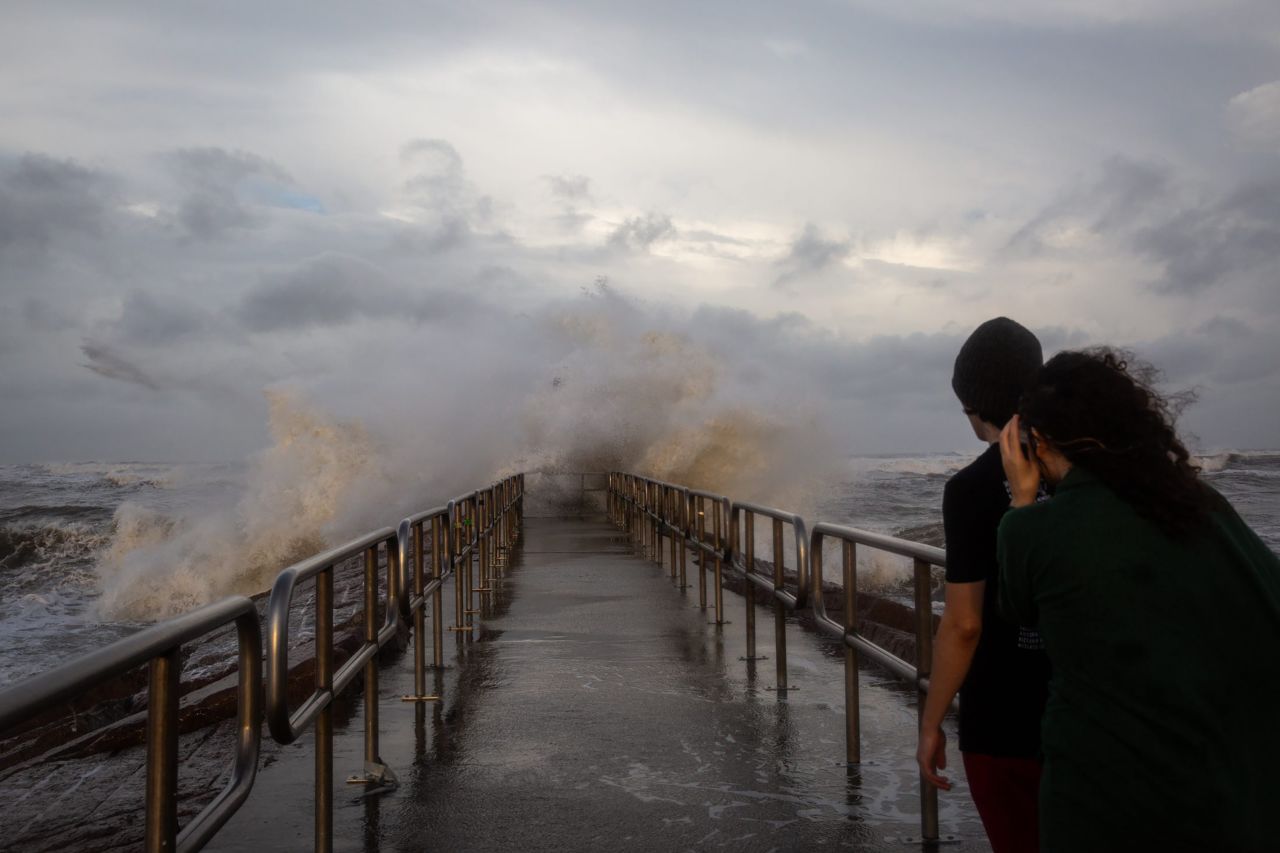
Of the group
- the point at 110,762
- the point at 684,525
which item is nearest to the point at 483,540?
the point at 684,525

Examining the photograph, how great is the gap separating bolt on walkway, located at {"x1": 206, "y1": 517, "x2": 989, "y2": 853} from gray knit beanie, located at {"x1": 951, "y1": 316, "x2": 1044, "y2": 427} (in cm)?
211

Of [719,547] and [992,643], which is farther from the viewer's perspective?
[719,547]

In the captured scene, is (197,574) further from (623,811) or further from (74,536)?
(623,811)

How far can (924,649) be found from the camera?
4.02 metres

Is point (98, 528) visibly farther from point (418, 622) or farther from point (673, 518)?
point (418, 622)

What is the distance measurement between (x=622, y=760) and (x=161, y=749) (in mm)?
3240

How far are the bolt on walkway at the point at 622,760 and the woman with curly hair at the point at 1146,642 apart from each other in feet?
8.15

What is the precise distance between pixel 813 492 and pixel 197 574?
18.4m

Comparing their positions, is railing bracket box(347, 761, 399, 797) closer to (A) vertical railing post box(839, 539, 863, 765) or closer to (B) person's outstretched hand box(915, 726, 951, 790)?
(A) vertical railing post box(839, 539, 863, 765)

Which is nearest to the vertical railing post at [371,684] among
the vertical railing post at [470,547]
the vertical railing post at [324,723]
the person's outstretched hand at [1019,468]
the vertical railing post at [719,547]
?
the vertical railing post at [324,723]

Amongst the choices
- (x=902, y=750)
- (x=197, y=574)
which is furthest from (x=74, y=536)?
(x=902, y=750)

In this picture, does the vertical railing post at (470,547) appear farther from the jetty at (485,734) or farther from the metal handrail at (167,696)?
the metal handrail at (167,696)

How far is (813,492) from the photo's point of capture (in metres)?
36.8

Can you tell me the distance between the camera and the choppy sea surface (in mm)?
18016
